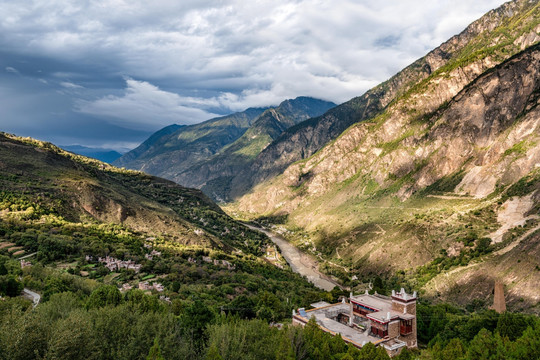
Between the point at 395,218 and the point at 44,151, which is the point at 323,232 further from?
the point at 44,151

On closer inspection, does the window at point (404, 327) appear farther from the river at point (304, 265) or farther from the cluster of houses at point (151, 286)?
the river at point (304, 265)

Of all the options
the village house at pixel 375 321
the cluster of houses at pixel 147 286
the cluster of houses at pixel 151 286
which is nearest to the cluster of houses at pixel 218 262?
the cluster of houses at pixel 151 286

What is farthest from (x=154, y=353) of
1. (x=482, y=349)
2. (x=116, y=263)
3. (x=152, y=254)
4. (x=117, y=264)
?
(x=152, y=254)

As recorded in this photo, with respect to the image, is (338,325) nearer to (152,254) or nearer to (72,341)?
(72,341)

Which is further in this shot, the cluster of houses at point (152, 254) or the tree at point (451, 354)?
the cluster of houses at point (152, 254)

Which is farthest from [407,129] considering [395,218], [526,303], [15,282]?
[15,282]
